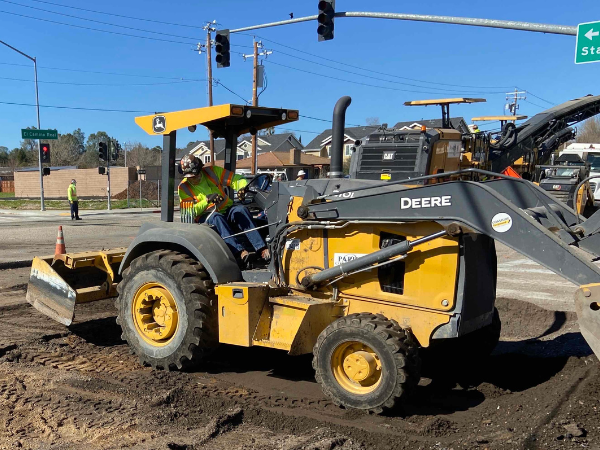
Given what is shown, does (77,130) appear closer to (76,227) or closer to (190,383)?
(76,227)

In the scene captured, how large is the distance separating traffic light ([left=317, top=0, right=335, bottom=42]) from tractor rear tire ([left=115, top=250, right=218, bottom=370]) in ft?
34.8

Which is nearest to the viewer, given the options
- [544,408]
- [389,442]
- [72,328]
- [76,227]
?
[389,442]

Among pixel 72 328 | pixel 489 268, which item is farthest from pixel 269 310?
pixel 72 328

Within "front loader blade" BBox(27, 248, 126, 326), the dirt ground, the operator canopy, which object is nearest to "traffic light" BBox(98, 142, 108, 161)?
"front loader blade" BBox(27, 248, 126, 326)

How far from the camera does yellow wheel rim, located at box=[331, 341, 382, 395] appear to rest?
14.9ft

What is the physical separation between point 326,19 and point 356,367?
11862mm

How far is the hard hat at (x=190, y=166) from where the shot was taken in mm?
6070

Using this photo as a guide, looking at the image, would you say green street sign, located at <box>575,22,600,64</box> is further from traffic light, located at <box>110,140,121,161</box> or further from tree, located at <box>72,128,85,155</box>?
tree, located at <box>72,128,85,155</box>

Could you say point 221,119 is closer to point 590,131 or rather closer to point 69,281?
point 69,281

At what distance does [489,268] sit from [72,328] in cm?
477

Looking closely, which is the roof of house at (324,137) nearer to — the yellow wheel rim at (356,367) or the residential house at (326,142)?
the residential house at (326,142)

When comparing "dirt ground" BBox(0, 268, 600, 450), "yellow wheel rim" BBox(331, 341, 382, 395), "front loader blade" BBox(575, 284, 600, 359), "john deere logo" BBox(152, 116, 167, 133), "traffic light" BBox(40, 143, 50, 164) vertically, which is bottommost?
"dirt ground" BBox(0, 268, 600, 450)

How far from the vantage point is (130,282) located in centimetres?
589

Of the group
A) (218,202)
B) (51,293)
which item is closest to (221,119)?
(218,202)
